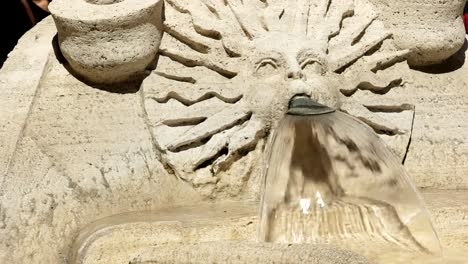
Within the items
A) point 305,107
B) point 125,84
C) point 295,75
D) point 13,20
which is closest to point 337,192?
point 305,107

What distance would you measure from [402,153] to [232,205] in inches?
15.6

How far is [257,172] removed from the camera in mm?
1884

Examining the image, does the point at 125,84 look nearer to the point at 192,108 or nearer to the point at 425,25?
the point at 192,108

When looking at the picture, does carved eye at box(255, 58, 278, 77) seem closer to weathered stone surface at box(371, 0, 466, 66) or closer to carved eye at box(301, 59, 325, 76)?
carved eye at box(301, 59, 325, 76)

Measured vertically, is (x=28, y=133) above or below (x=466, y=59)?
below

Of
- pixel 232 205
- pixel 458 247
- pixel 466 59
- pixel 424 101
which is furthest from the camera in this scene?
pixel 466 59

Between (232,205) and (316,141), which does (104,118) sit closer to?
(232,205)

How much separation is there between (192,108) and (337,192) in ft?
1.31

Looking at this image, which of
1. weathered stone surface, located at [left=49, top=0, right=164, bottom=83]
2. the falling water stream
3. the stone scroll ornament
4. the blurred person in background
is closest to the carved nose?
the stone scroll ornament

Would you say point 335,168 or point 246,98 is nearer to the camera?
point 335,168

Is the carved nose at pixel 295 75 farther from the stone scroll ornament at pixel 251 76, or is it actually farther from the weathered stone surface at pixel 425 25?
the weathered stone surface at pixel 425 25

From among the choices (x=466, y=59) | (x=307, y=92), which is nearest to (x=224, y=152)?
(x=307, y=92)

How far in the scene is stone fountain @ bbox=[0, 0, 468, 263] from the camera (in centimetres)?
173

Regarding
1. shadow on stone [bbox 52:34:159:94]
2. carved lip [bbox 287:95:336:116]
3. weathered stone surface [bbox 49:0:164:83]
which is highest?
weathered stone surface [bbox 49:0:164:83]
